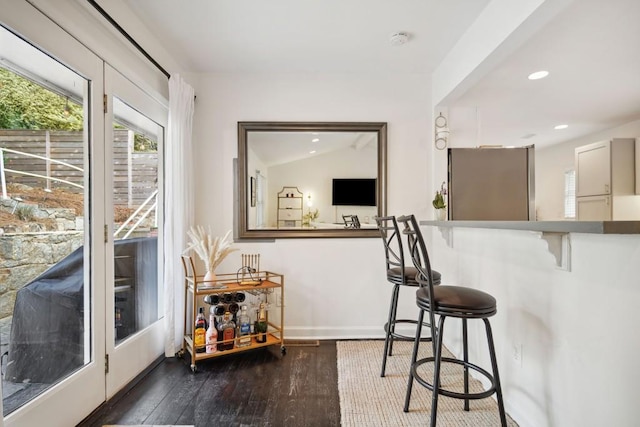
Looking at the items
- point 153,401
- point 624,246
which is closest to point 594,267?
point 624,246

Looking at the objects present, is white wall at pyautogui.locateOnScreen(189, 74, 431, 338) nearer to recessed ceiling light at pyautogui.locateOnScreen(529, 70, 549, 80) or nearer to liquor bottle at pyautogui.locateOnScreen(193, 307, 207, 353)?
liquor bottle at pyautogui.locateOnScreen(193, 307, 207, 353)

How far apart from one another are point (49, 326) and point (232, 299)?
4.00ft

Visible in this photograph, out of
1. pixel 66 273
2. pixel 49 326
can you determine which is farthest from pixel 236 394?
pixel 66 273

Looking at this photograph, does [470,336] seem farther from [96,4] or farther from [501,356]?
[96,4]

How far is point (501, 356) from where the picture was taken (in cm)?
191

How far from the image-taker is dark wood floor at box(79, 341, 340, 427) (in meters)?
1.80

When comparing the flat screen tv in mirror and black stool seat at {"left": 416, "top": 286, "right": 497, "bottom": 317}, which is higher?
the flat screen tv in mirror

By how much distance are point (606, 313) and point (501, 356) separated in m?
0.81

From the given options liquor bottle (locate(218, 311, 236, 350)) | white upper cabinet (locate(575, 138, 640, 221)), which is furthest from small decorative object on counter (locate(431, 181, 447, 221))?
white upper cabinet (locate(575, 138, 640, 221))

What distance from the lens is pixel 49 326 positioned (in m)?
1.59

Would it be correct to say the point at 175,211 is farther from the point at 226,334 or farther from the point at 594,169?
the point at 594,169

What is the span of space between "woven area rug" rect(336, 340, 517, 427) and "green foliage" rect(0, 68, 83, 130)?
208 cm

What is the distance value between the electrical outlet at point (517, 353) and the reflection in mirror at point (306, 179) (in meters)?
1.42

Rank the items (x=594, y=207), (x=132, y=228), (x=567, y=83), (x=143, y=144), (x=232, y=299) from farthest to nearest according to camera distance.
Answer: (x=594, y=207)
(x=567, y=83)
(x=232, y=299)
(x=143, y=144)
(x=132, y=228)
